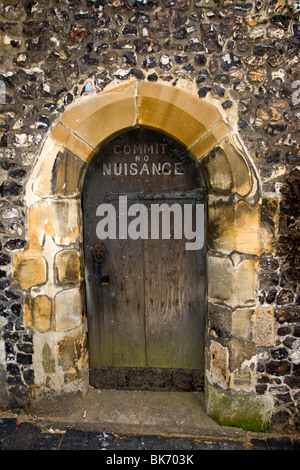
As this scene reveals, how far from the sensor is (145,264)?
8.92 ft

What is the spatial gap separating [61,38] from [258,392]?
115 inches

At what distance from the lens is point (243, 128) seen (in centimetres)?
223

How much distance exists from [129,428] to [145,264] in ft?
4.08

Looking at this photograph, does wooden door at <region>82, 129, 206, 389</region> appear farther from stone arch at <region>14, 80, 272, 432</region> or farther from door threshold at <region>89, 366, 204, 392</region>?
stone arch at <region>14, 80, 272, 432</region>

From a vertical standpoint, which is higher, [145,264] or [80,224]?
[80,224]

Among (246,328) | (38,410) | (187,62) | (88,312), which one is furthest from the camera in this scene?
Result: (88,312)

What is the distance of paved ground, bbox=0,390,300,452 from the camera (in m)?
2.31

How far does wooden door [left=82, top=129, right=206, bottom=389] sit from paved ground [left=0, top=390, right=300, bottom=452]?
0.63ft

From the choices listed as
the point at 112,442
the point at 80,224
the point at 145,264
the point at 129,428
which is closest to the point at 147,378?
the point at 129,428

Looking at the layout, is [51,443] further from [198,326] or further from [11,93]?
[11,93]

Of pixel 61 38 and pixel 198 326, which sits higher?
pixel 61 38

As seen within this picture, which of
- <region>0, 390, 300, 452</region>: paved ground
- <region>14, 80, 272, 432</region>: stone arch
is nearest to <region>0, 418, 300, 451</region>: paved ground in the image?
<region>0, 390, 300, 452</region>: paved ground

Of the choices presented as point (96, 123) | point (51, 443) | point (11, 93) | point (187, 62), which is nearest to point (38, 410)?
point (51, 443)

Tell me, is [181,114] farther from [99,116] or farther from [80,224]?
[80,224]
